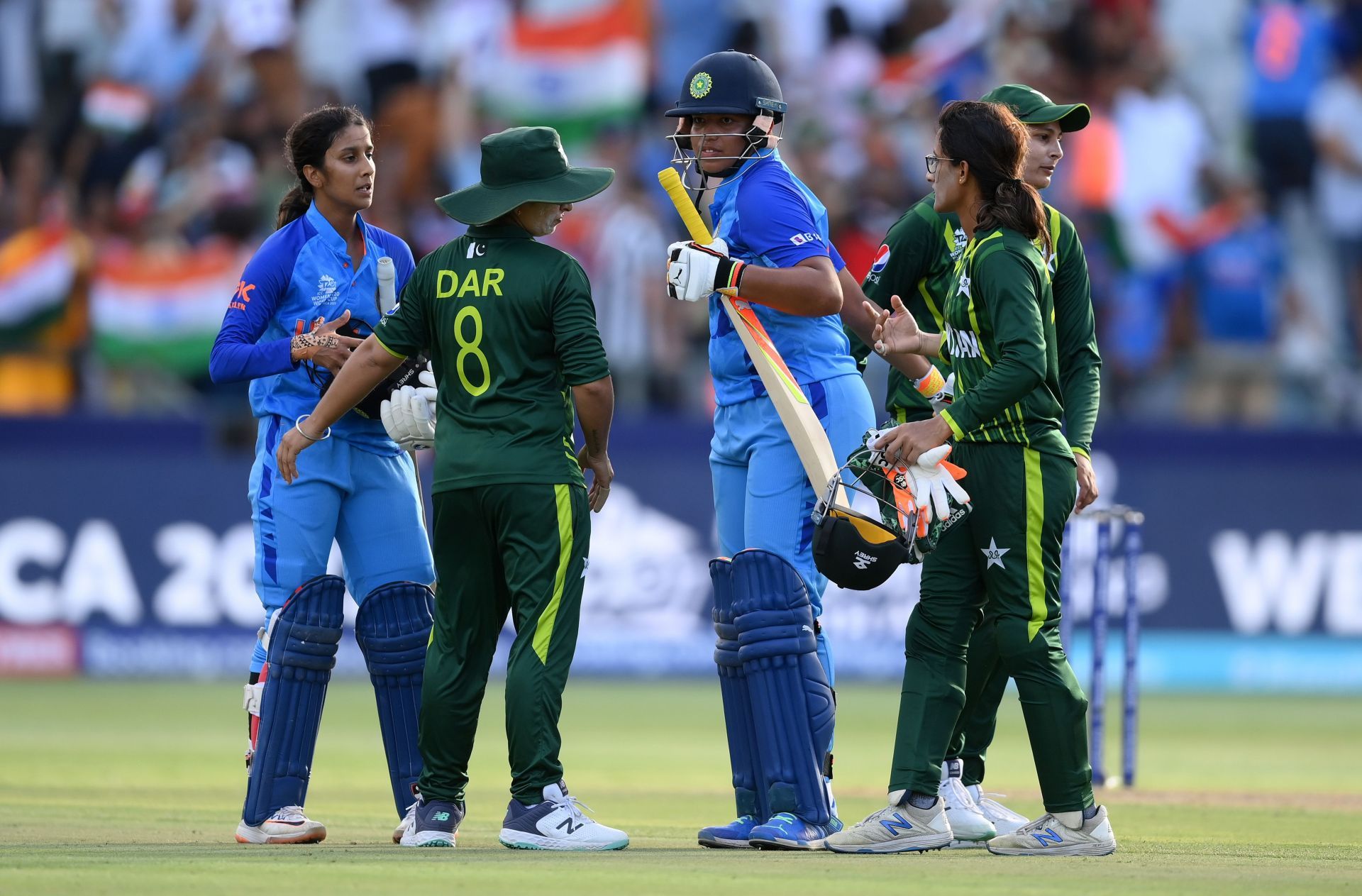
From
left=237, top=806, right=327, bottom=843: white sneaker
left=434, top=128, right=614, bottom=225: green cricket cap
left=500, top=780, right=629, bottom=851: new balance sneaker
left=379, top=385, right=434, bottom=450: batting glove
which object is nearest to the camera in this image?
left=500, top=780, right=629, bottom=851: new balance sneaker

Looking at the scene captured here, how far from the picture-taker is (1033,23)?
17.8 metres

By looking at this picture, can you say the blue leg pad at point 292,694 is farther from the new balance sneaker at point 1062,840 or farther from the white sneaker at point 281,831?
the new balance sneaker at point 1062,840

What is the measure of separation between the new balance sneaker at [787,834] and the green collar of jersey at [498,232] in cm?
206

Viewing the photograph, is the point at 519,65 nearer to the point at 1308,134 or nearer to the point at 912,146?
the point at 912,146

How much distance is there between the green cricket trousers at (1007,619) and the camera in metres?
6.13

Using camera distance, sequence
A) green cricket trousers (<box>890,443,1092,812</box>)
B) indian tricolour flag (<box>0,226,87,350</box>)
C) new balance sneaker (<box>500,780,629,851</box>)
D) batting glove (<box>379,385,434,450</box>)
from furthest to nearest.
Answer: indian tricolour flag (<box>0,226,87,350</box>)
batting glove (<box>379,385,434,450</box>)
new balance sneaker (<box>500,780,629,851</box>)
green cricket trousers (<box>890,443,1092,812</box>)

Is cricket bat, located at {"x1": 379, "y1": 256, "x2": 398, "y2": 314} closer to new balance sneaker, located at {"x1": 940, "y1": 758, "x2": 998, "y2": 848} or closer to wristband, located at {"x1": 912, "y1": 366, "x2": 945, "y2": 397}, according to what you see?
wristband, located at {"x1": 912, "y1": 366, "x2": 945, "y2": 397}

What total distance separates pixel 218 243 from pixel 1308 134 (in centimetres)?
954

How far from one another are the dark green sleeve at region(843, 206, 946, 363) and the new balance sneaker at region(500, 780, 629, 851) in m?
1.98

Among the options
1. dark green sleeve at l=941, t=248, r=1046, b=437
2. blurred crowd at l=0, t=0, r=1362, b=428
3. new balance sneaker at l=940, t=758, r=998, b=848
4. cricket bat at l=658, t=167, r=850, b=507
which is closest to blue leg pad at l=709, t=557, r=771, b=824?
cricket bat at l=658, t=167, r=850, b=507

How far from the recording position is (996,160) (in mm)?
6234

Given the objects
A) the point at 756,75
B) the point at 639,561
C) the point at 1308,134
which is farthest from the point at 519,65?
the point at 756,75

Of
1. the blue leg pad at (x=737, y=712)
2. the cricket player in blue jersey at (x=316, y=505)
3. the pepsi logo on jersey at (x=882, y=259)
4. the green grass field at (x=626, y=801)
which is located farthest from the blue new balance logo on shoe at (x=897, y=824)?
the pepsi logo on jersey at (x=882, y=259)

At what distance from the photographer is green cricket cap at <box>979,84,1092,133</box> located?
22.7 ft
